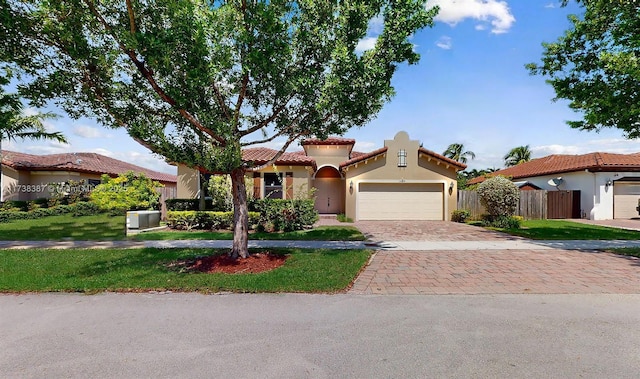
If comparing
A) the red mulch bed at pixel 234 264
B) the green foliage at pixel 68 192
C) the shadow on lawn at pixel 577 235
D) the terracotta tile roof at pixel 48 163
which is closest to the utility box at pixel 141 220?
the red mulch bed at pixel 234 264

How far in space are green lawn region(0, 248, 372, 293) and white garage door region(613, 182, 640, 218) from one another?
21.0 m

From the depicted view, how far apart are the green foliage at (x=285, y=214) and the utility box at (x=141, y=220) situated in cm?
476

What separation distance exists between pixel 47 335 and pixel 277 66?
5864mm

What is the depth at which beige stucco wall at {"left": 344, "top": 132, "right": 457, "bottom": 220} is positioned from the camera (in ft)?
61.4

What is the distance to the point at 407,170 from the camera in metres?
18.8

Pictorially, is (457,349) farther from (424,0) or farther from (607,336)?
(424,0)

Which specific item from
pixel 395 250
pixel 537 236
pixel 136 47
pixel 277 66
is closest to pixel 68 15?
pixel 136 47

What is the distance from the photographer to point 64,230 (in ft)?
45.3

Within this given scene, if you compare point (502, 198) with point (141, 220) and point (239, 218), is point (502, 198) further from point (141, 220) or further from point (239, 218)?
point (141, 220)

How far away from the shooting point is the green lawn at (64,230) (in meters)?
Answer: 12.1

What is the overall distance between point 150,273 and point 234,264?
1758 millimetres

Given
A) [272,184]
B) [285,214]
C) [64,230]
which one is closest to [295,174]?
[272,184]

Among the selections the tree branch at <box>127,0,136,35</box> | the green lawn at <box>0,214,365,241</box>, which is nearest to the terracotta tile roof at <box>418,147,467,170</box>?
the green lawn at <box>0,214,365,241</box>

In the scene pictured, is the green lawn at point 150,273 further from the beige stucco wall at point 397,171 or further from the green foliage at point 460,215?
the green foliage at point 460,215
